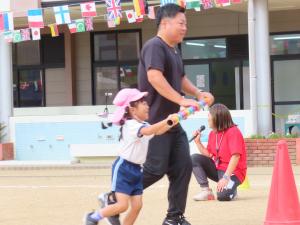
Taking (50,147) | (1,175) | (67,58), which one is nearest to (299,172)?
(1,175)

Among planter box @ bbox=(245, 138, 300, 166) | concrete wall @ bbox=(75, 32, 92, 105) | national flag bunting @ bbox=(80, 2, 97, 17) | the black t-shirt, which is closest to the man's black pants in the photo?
the black t-shirt

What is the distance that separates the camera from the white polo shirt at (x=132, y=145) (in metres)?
6.08

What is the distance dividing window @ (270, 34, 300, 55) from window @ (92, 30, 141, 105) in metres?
4.19

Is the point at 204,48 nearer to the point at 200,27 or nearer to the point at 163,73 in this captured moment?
the point at 200,27

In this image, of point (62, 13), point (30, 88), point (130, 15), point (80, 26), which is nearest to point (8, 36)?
point (62, 13)

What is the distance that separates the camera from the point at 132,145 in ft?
20.1

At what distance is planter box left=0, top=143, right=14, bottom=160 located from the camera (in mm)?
19109

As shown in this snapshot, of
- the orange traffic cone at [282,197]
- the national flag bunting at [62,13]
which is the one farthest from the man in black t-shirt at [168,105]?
the national flag bunting at [62,13]

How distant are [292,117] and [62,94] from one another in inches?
296

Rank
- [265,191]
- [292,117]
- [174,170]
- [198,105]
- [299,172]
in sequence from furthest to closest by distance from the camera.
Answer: [292,117]
[299,172]
[265,191]
[174,170]
[198,105]

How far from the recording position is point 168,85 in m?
6.34

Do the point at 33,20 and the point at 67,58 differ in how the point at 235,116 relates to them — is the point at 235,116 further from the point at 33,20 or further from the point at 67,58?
the point at 67,58

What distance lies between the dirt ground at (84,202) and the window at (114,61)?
898cm

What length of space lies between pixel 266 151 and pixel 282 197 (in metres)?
9.41
